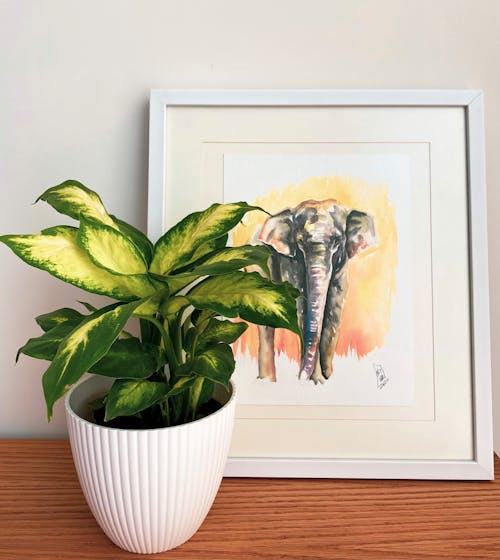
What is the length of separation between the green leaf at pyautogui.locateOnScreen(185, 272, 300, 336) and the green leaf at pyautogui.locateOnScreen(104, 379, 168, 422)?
0.32ft

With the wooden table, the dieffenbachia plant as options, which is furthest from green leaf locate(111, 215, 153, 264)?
the wooden table

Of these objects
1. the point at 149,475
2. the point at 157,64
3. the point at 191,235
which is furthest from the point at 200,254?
the point at 157,64

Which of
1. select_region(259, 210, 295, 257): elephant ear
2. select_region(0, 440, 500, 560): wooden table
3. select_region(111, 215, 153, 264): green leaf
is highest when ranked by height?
select_region(259, 210, 295, 257): elephant ear

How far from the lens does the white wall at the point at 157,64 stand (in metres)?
0.72

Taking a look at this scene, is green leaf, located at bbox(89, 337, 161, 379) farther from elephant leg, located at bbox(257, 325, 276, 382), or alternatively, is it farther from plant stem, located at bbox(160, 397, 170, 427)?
elephant leg, located at bbox(257, 325, 276, 382)

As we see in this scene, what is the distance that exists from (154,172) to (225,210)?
0.20 meters

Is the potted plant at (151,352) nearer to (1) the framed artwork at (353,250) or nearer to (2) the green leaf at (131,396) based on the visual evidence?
(2) the green leaf at (131,396)

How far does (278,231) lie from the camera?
694 mm

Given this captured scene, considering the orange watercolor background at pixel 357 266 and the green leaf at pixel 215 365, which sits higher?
the orange watercolor background at pixel 357 266

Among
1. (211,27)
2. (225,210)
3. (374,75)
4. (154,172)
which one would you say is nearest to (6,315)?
(154,172)

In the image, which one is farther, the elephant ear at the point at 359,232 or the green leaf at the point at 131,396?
the elephant ear at the point at 359,232

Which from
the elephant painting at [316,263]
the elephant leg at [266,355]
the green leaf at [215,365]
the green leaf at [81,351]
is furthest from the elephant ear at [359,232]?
the green leaf at [81,351]

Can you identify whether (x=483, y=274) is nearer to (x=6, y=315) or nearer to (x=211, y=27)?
(x=211, y=27)

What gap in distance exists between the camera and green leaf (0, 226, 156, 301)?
452 millimetres
